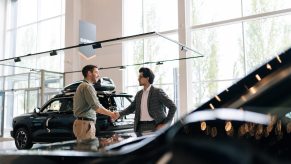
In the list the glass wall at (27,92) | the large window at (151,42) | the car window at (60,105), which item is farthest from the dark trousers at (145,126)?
the glass wall at (27,92)

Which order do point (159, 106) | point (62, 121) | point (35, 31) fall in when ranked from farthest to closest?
point (35, 31), point (62, 121), point (159, 106)

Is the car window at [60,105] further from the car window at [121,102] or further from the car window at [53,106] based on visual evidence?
the car window at [121,102]

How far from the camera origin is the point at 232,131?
0.98 metres

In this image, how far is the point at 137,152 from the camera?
3.37 feet

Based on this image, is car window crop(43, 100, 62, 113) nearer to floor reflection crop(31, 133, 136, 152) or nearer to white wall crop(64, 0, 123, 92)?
white wall crop(64, 0, 123, 92)

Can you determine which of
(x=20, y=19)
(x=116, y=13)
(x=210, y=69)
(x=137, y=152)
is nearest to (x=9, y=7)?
(x=20, y=19)

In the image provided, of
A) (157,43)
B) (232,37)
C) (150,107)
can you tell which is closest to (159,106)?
(150,107)

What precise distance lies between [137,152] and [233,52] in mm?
10585

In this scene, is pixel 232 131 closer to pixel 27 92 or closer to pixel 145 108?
pixel 145 108

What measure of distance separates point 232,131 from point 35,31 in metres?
17.5

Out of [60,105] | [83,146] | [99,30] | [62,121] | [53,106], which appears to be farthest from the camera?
[99,30]

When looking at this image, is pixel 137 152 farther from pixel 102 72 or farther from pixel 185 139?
pixel 102 72

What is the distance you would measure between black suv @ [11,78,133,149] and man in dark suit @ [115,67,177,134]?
2.46 m

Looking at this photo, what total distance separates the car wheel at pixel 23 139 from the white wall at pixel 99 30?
15.9 ft
